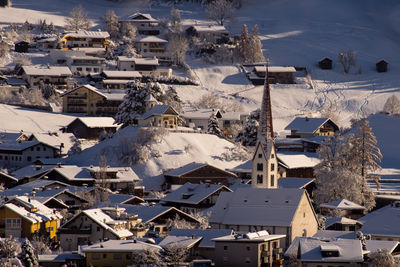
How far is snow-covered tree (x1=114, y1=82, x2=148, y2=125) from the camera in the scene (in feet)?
395

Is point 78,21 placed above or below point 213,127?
above

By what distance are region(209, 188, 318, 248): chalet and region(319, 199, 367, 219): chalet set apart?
7.50m

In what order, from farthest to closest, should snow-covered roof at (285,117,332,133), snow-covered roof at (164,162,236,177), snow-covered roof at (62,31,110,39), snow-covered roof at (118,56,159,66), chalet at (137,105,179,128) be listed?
snow-covered roof at (62,31,110,39) → snow-covered roof at (118,56,159,66) → snow-covered roof at (285,117,332,133) → chalet at (137,105,179,128) → snow-covered roof at (164,162,236,177)

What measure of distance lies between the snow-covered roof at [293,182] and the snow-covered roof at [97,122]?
2924 centimetres

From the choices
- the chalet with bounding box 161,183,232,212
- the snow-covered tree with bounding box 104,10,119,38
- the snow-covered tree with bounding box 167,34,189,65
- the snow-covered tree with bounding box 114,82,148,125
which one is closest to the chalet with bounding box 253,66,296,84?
the snow-covered tree with bounding box 167,34,189,65

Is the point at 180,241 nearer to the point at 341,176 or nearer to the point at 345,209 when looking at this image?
the point at 345,209

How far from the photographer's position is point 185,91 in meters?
148

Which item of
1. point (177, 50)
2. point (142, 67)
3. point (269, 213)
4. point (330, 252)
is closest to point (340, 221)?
point (269, 213)

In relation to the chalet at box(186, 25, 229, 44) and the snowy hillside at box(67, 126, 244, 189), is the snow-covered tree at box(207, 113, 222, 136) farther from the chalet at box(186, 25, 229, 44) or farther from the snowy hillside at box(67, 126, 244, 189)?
the chalet at box(186, 25, 229, 44)

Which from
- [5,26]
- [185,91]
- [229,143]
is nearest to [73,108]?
[185,91]

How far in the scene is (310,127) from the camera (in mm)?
129625

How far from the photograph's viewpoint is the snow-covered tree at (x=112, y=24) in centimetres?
17575

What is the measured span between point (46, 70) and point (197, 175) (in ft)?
159

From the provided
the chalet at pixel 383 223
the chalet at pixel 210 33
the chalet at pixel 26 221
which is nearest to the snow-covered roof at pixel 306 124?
the chalet at pixel 210 33
